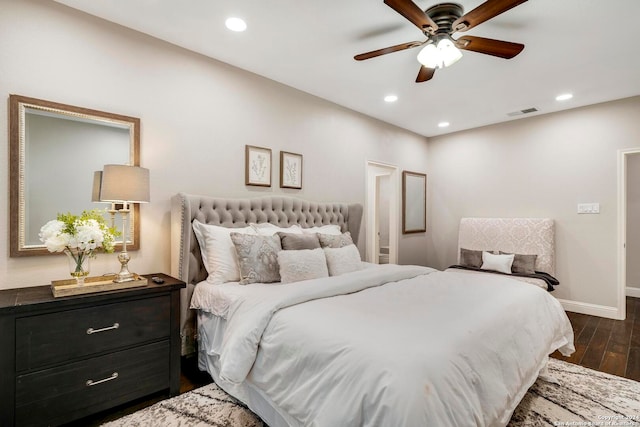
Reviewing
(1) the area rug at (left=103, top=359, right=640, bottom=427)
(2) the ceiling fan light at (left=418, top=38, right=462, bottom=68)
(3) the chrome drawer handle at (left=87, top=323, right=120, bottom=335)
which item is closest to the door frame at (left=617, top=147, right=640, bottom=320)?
(1) the area rug at (left=103, top=359, right=640, bottom=427)

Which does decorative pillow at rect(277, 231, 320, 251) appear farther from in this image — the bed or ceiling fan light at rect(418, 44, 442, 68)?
ceiling fan light at rect(418, 44, 442, 68)

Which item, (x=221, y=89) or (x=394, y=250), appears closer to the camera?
(x=221, y=89)

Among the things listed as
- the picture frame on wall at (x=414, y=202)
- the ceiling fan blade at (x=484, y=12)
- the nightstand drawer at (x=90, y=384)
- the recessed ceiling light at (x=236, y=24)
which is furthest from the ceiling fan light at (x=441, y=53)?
the picture frame on wall at (x=414, y=202)

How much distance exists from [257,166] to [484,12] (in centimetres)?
228

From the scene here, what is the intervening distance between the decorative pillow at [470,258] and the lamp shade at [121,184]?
4268 millimetres

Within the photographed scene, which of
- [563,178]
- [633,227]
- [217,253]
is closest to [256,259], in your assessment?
[217,253]

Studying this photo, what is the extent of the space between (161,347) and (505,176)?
16.4 feet

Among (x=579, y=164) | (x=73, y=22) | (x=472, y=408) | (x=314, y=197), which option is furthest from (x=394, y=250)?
(x=73, y=22)

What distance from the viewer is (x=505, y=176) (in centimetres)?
492

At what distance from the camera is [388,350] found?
133 cm

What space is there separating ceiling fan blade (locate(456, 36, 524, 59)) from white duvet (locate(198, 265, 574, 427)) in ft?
5.43

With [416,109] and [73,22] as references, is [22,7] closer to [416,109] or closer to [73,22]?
[73,22]

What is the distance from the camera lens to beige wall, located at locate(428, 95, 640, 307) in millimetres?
4047

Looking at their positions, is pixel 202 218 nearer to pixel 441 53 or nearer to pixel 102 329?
pixel 102 329
